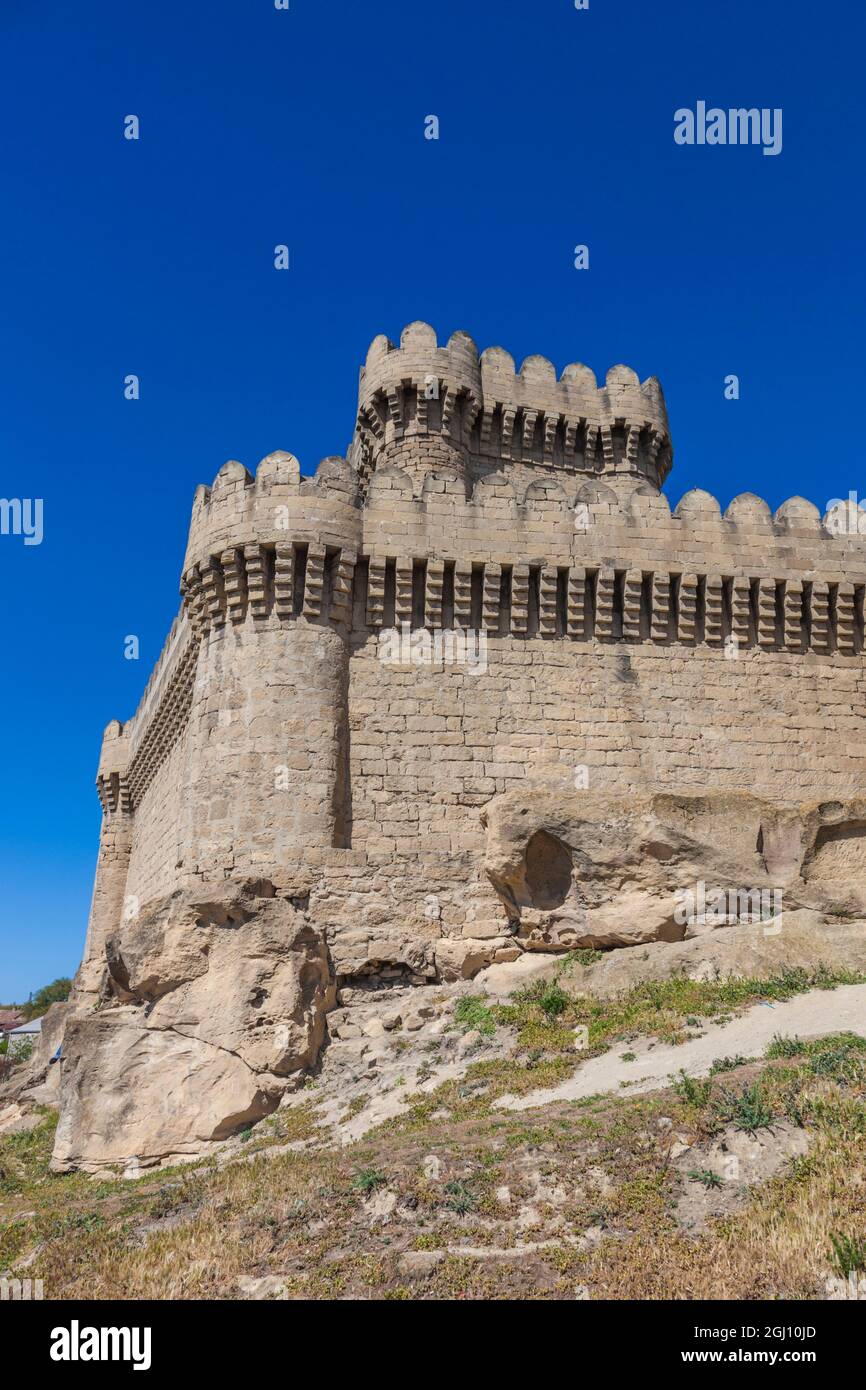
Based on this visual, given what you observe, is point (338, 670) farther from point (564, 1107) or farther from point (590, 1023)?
point (564, 1107)

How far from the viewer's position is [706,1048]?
8688 millimetres

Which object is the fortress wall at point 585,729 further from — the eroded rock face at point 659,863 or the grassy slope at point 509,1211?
the grassy slope at point 509,1211

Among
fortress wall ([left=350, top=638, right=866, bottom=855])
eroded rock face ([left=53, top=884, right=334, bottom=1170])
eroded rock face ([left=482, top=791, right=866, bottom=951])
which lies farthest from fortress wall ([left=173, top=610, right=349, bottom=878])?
eroded rock face ([left=482, top=791, right=866, bottom=951])

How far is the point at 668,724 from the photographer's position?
15.0m

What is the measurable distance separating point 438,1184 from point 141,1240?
7.48ft

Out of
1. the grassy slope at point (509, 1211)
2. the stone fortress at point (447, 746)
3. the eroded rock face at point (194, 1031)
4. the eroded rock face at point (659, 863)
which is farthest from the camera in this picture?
the eroded rock face at point (659, 863)

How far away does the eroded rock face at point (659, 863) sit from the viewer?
11820 millimetres

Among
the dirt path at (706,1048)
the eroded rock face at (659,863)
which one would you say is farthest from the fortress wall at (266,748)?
the dirt path at (706,1048)

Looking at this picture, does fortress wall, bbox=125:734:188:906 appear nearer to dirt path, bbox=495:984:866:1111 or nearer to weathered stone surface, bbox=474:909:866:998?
weathered stone surface, bbox=474:909:866:998

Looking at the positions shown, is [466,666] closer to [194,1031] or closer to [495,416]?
[194,1031]

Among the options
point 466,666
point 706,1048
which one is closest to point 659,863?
point 706,1048

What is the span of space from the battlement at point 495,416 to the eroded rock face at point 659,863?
9916 mm

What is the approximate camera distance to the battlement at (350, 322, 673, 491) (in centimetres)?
2044
